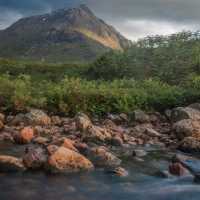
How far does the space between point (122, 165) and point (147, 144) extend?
10.4 ft

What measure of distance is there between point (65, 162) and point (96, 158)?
1.25 metres

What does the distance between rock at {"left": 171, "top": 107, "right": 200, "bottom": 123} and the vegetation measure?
6.78 feet

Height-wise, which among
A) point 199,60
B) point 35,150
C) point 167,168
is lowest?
point 167,168

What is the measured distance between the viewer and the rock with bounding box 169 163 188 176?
980 cm

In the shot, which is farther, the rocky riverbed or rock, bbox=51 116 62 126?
rock, bbox=51 116 62 126

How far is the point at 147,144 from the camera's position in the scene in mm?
13461

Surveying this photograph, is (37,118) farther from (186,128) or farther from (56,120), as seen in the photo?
(186,128)

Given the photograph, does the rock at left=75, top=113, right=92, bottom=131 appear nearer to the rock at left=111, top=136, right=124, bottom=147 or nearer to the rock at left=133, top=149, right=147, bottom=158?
the rock at left=111, top=136, right=124, bottom=147

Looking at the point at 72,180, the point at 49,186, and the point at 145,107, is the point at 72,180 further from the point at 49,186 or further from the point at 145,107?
the point at 145,107

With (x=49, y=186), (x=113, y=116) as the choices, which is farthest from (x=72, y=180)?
(x=113, y=116)

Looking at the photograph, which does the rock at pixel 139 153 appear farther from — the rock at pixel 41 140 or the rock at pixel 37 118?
the rock at pixel 37 118

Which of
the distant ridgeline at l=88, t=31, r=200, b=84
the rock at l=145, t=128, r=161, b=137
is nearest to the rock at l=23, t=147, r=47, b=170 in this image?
the rock at l=145, t=128, r=161, b=137

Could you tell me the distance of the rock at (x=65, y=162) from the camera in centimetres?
936

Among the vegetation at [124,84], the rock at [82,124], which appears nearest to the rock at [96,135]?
the rock at [82,124]
